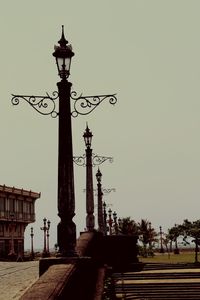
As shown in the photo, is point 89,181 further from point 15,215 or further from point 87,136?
point 15,215

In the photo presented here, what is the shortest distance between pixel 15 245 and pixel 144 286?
203 feet

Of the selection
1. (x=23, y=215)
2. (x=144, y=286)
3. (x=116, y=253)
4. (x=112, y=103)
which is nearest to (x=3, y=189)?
(x=23, y=215)

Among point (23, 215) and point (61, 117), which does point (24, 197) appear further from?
point (61, 117)

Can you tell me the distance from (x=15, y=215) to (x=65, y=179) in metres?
68.6

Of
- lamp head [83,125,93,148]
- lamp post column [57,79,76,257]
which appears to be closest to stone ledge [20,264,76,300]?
lamp post column [57,79,76,257]

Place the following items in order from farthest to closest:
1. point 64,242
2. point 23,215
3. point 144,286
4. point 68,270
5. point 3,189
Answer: point 23,215
point 3,189
point 144,286
point 64,242
point 68,270

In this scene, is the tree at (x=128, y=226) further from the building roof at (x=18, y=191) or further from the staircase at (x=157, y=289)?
the staircase at (x=157, y=289)

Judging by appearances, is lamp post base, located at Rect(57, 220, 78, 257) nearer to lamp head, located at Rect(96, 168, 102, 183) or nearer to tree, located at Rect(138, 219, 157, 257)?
lamp head, located at Rect(96, 168, 102, 183)

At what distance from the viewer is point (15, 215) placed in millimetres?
76500

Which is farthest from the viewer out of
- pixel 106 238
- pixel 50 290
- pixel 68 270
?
pixel 106 238

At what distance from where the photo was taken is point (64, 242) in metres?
9.01

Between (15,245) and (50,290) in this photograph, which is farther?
(15,245)

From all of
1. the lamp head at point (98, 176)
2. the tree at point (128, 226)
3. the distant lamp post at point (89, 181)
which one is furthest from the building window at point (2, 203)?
the distant lamp post at point (89, 181)

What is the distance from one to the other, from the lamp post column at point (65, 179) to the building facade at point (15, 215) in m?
61.4
